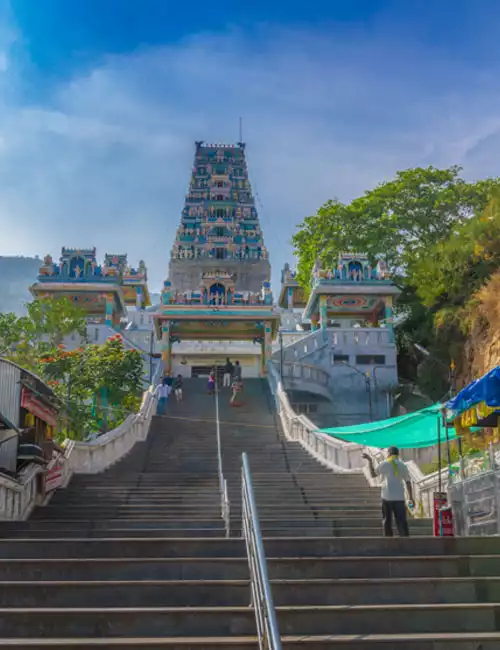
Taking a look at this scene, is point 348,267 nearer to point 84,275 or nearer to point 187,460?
point 84,275

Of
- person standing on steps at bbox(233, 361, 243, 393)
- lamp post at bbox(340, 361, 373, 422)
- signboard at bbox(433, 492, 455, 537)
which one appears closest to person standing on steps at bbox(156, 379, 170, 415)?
person standing on steps at bbox(233, 361, 243, 393)

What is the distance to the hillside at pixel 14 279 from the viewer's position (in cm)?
17412

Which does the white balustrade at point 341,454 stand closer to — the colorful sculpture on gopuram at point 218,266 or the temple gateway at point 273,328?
the temple gateway at point 273,328

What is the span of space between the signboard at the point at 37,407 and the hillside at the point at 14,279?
549ft

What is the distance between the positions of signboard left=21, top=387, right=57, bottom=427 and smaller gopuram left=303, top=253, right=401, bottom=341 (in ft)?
62.6

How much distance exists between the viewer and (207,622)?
5.50 meters

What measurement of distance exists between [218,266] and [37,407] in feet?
118

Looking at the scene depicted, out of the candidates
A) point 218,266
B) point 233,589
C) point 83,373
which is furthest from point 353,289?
point 233,589

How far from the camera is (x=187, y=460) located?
16.5 meters

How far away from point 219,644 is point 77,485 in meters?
9.14

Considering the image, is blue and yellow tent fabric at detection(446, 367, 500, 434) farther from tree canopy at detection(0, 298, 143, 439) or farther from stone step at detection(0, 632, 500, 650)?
tree canopy at detection(0, 298, 143, 439)

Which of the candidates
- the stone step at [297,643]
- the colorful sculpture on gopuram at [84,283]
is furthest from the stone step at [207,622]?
the colorful sculpture on gopuram at [84,283]

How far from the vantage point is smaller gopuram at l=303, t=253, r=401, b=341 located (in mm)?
31266

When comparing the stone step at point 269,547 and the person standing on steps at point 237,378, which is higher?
the person standing on steps at point 237,378
